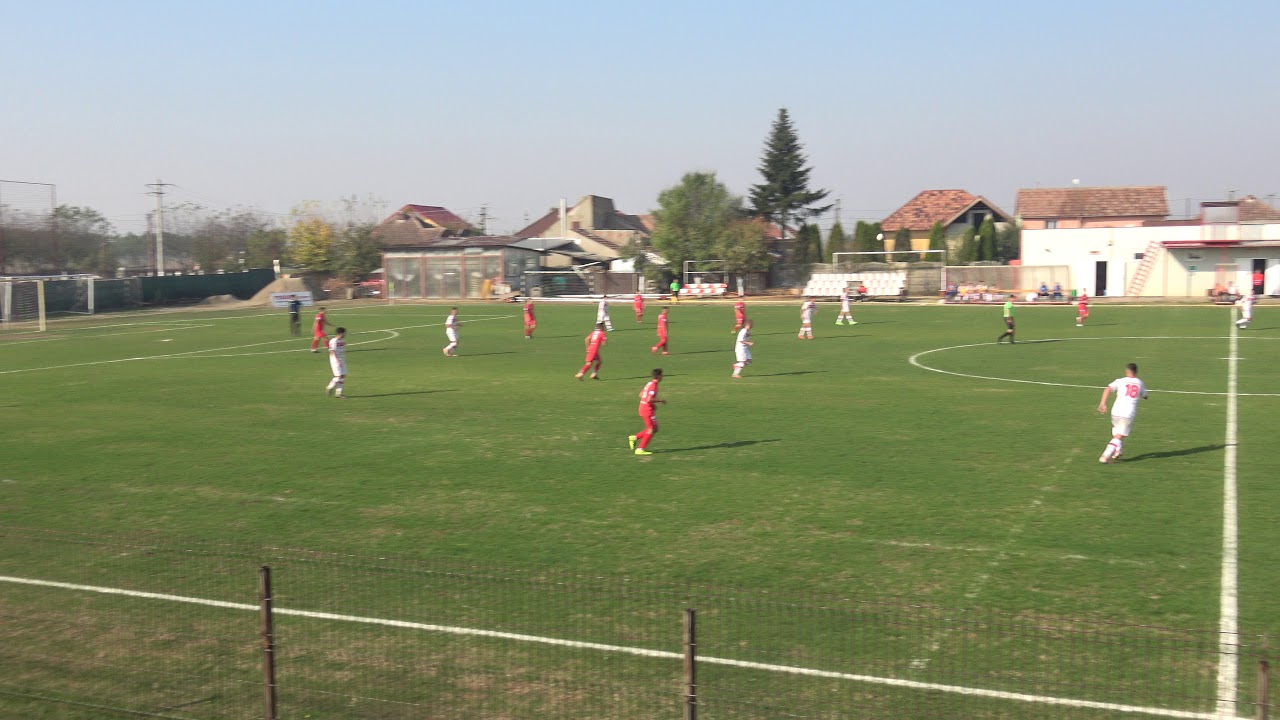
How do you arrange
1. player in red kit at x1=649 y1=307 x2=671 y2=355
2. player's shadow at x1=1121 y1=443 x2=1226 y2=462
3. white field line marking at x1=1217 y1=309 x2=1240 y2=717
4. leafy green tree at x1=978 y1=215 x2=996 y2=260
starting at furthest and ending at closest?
leafy green tree at x1=978 y1=215 x2=996 y2=260
player in red kit at x1=649 y1=307 x2=671 y2=355
player's shadow at x1=1121 y1=443 x2=1226 y2=462
white field line marking at x1=1217 y1=309 x2=1240 y2=717

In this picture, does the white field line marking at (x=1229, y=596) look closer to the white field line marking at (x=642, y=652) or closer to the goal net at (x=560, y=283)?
the white field line marking at (x=642, y=652)

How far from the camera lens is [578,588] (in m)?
11.6

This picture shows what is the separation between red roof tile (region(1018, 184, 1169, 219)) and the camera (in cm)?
9188

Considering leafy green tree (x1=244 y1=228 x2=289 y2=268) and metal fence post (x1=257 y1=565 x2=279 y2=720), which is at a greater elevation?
leafy green tree (x1=244 y1=228 x2=289 y2=268)

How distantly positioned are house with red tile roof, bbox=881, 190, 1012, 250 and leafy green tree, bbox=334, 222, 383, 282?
50.8m

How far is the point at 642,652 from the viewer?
9711mm

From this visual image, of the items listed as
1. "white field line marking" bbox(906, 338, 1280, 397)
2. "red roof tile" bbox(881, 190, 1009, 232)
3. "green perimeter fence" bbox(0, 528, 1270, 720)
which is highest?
"red roof tile" bbox(881, 190, 1009, 232)

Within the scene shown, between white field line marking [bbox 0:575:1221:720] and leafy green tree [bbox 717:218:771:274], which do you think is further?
leafy green tree [bbox 717:218:771:274]

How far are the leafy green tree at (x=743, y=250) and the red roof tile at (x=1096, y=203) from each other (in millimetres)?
28216

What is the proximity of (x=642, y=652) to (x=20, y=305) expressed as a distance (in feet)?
222

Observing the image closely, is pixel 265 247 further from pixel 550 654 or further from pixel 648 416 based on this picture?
pixel 550 654

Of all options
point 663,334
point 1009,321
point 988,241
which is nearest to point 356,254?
point 988,241

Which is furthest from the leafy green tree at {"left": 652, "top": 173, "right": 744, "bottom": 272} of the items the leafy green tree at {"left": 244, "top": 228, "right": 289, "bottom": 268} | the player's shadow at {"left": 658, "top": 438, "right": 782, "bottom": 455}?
the player's shadow at {"left": 658, "top": 438, "right": 782, "bottom": 455}

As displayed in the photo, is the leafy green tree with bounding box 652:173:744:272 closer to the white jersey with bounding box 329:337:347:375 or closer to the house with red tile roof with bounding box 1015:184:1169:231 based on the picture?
the house with red tile roof with bounding box 1015:184:1169:231
